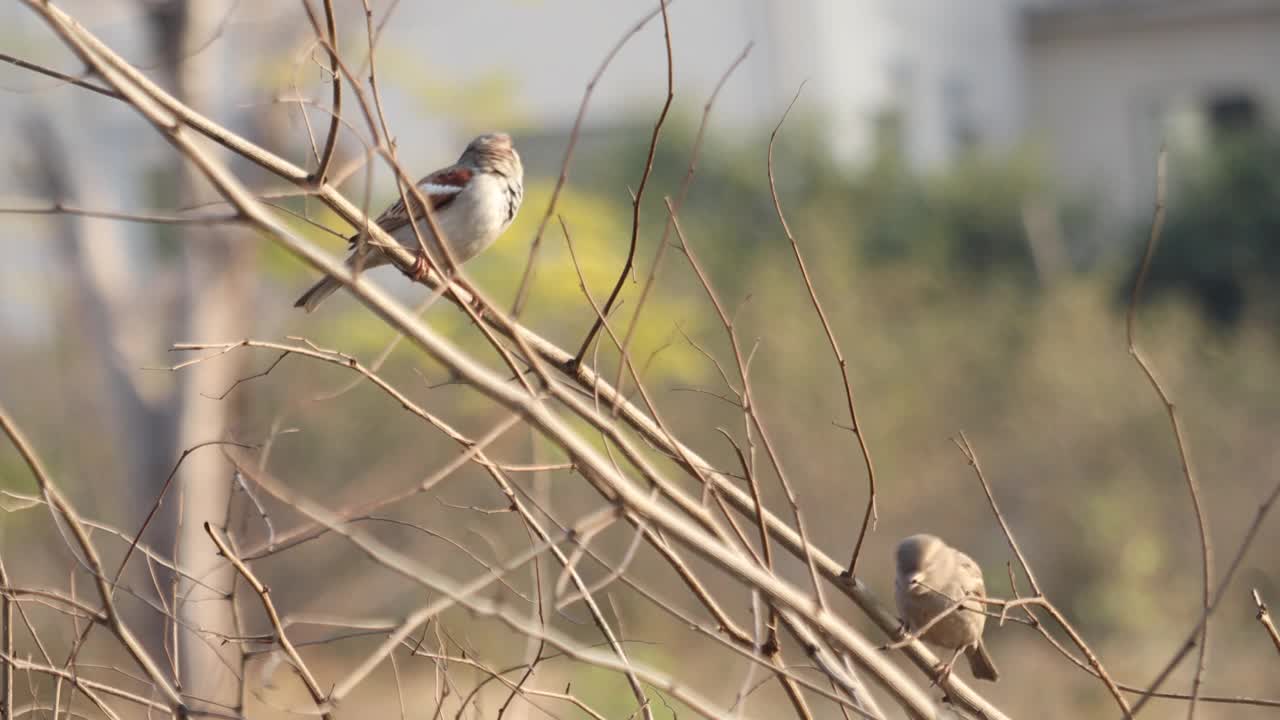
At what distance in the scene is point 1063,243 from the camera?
691 inches

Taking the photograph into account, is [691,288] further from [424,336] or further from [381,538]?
[424,336]

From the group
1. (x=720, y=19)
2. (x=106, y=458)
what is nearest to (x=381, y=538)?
(x=106, y=458)

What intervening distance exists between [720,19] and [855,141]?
2272 mm

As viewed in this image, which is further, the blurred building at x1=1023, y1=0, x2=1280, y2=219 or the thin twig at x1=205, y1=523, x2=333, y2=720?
the blurred building at x1=1023, y1=0, x2=1280, y2=219

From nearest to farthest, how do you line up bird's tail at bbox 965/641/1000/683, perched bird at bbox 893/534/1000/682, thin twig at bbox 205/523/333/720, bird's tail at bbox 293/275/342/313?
1. thin twig at bbox 205/523/333/720
2. perched bird at bbox 893/534/1000/682
3. bird's tail at bbox 965/641/1000/683
4. bird's tail at bbox 293/275/342/313

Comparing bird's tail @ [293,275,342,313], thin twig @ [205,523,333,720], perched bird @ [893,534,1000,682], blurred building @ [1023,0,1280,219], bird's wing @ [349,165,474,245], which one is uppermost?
bird's wing @ [349,165,474,245]

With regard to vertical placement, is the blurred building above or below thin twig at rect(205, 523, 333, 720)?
below

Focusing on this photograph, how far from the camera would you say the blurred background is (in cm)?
980

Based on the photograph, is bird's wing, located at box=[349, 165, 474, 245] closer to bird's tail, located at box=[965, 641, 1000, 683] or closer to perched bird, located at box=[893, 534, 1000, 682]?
perched bird, located at box=[893, 534, 1000, 682]

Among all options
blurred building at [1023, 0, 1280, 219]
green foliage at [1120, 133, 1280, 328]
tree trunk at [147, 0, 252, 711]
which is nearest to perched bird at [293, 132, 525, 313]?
tree trunk at [147, 0, 252, 711]

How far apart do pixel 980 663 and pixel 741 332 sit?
8.21m

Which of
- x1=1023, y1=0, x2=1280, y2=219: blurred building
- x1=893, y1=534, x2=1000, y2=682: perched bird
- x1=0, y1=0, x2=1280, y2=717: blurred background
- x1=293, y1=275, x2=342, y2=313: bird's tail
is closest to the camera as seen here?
x1=893, y1=534, x2=1000, y2=682: perched bird

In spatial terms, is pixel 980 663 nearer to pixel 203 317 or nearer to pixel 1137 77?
pixel 203 317

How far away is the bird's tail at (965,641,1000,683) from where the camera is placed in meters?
3.05
